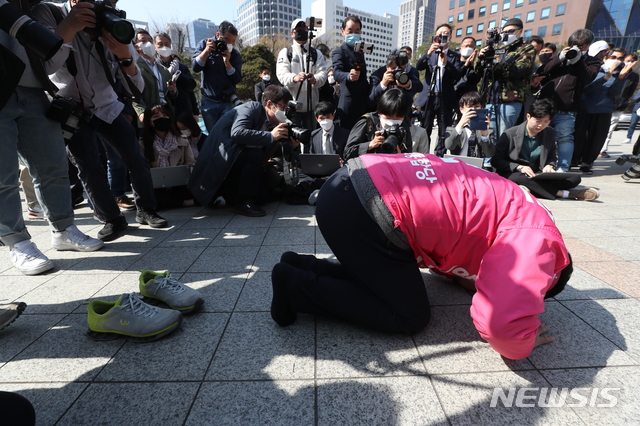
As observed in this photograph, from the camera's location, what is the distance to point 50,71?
87.9 inches

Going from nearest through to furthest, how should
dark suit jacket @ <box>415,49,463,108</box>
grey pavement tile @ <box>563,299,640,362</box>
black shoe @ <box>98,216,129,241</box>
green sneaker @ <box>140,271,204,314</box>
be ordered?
Answer: grey pavement tile @ <box>563,299,640,362</box> → green sneaker @ <box>140,271,204,314</box> → black shoe @ <box>98,216,129,241</box> → dark suit jacket @ <box>415,49,463,108</box>

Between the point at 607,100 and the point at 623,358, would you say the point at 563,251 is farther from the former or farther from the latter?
the point at 607,100

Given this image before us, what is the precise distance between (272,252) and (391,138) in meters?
1.48

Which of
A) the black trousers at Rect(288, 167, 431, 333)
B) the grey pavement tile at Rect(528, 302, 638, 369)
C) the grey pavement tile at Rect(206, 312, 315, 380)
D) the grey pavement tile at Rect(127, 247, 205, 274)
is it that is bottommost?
the grey pavement tile at Rect(528, 302, 638, 369)

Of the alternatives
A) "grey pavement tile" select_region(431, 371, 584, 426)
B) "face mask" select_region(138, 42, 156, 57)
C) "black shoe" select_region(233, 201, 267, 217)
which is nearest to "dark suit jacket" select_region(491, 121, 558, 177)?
"black shoe" select_region(233, 201, 267, 217)

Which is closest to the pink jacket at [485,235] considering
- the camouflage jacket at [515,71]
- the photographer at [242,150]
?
the photographer at [242,150]

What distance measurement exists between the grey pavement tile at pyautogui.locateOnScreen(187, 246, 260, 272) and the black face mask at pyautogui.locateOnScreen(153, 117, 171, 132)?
6.31ft

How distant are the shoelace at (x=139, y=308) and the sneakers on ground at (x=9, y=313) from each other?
54cm

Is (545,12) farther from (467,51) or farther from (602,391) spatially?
(602,391)

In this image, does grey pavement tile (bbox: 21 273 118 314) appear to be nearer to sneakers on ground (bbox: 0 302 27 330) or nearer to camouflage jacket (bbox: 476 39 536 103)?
sneakers on ground (bbox: 0 302 27 330)

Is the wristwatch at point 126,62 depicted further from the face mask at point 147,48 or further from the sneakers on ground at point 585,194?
the sneakers on ground at point 585,194

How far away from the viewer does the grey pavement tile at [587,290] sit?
1.86 m

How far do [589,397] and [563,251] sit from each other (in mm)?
531

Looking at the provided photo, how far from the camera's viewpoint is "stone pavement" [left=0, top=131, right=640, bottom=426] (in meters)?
1.16
